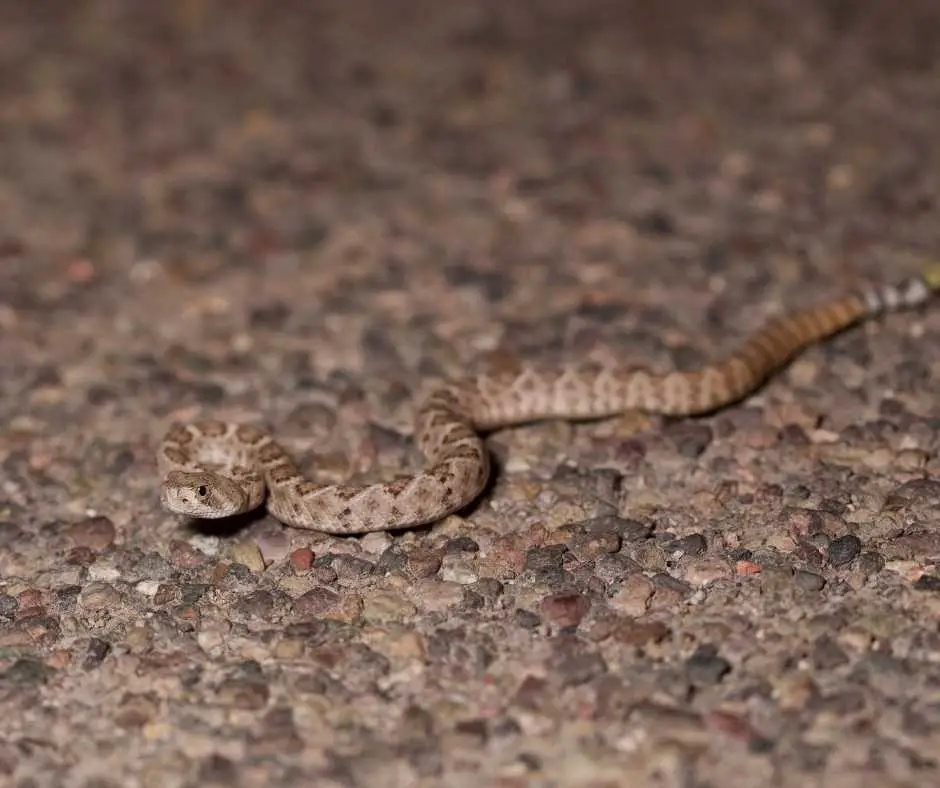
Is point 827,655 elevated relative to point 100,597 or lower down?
→ elevated

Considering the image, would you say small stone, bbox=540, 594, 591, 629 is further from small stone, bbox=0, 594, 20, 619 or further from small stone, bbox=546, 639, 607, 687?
small stone, bbox=0, 594, 20, 619

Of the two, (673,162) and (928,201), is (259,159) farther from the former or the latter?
(928,201)

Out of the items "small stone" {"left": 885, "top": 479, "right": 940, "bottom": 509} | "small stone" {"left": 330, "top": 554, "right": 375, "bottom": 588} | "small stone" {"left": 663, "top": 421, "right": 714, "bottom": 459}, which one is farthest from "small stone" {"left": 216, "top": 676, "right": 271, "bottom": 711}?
"small stone" {"left": 885, "top": 479, "right": 940, "bottom": 509}

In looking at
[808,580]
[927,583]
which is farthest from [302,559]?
[927,583]

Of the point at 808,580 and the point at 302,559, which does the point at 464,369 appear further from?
the point at 808,580

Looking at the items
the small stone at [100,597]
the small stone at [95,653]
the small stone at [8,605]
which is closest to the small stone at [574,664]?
the small stone at [95,653]

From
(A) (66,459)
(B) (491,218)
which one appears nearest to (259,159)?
(B) (491,218)

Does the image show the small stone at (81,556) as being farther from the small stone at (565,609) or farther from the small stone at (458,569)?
the small stone at (565,609)
